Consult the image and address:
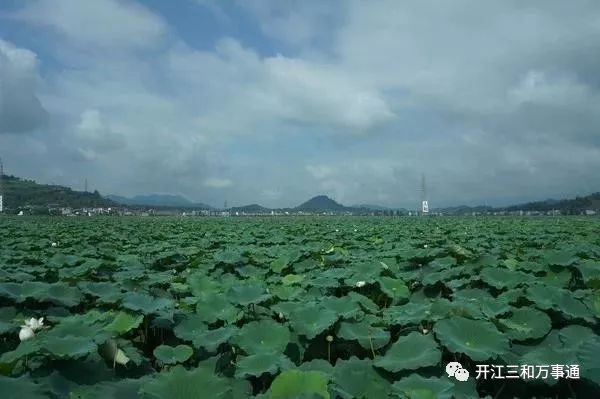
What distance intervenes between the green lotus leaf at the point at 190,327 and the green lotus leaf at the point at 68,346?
92cm

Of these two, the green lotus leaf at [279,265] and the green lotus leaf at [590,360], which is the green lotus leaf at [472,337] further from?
the green lotus leaf at [279,265]

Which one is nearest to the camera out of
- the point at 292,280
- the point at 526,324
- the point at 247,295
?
the point at 526,324

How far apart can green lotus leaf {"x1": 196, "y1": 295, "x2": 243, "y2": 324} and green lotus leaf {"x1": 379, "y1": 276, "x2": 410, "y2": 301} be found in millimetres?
1569

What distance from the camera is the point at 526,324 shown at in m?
3.30

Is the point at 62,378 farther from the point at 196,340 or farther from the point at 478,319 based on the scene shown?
the point at 478,319

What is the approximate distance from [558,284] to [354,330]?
9.02ft

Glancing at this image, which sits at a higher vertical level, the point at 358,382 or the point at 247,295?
the point at 247,295

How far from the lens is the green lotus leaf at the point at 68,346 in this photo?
238 cm

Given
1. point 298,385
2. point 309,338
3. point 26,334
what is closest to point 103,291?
point 26,334

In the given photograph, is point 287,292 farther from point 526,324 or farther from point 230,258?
point 230,258

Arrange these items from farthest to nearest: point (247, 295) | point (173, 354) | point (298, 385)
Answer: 1. point (247, 295)
2. point (173, 354)
3. point (298, 385)

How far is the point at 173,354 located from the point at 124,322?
42 cm

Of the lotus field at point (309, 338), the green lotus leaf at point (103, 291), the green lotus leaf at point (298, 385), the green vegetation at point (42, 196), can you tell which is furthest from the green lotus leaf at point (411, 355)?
the green vegetation at point (42, 196)

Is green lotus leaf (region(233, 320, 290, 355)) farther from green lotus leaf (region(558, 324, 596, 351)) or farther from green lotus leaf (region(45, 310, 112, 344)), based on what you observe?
green lotus leaf (region(558, 324, 596, 351))
